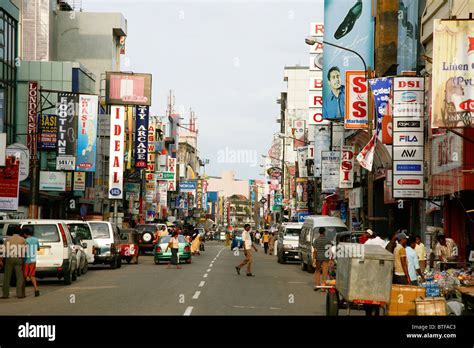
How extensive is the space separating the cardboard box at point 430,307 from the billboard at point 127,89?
66.5 metres

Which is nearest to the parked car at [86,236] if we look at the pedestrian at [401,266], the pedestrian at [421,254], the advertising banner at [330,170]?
the pedestrian at [421,254]

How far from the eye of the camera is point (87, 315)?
17.2 m

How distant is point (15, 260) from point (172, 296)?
13.0 ft

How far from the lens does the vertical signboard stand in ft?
103

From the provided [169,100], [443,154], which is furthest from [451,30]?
[169,100]

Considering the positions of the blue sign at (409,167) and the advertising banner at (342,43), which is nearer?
the blue sign at (409,167)

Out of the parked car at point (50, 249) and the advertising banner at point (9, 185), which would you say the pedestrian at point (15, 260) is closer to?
the parked car at point (50, 249)

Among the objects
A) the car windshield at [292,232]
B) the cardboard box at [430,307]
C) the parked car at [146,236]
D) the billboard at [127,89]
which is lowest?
the parked car at [146,236]

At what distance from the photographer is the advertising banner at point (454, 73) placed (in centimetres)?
2202

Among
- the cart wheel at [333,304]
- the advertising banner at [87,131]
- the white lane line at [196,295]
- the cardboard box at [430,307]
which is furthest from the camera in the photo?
the advertising banner at [87,131]

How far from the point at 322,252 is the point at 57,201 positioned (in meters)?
41.4

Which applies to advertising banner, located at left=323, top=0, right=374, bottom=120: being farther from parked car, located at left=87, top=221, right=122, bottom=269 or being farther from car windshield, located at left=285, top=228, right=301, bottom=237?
parked car, located at left=87, top=221, right=122, bottom=269

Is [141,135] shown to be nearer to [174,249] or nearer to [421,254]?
[174,249]
